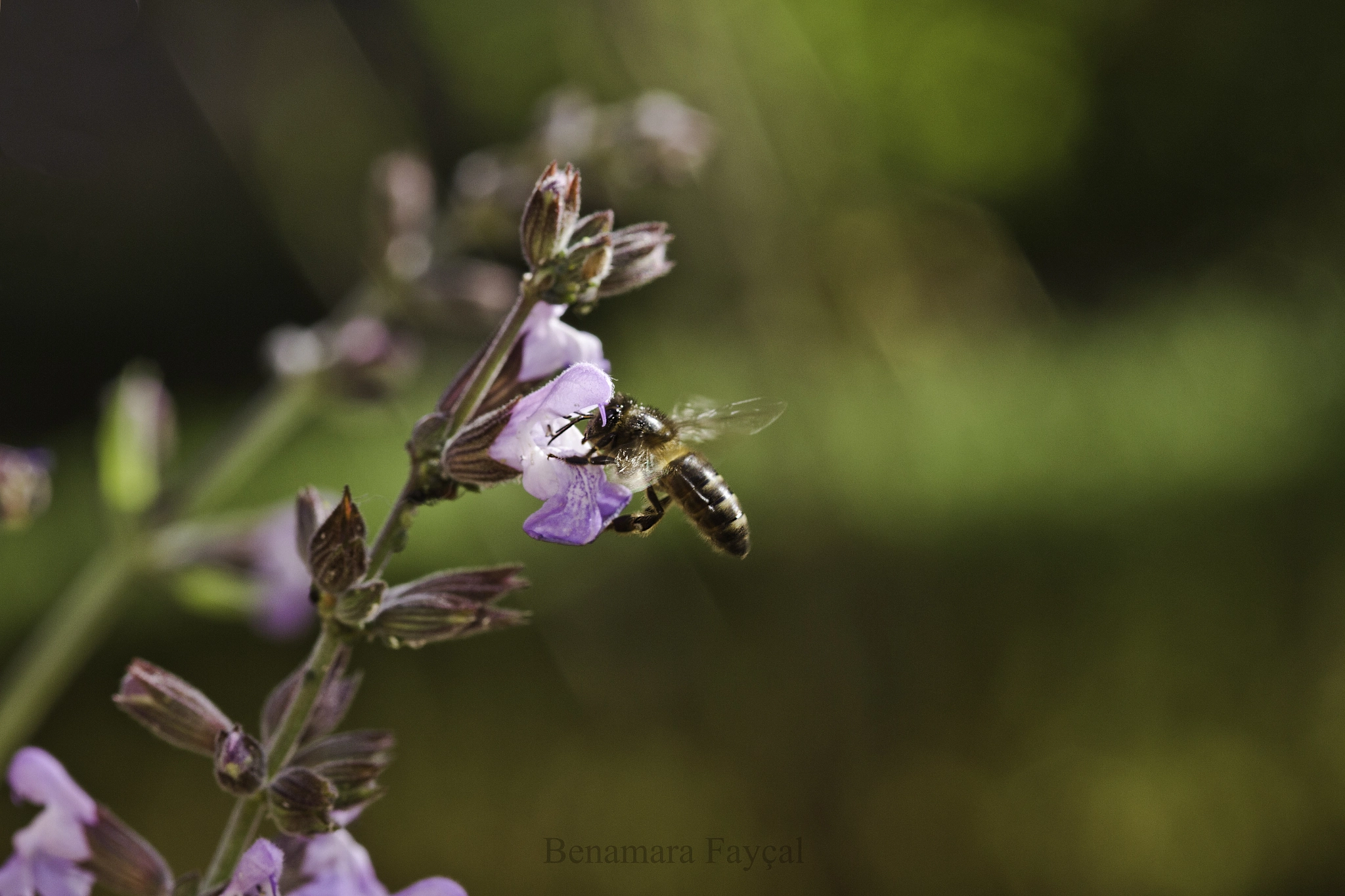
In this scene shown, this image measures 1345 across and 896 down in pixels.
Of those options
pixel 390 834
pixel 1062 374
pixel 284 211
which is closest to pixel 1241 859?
pixel 1062 374

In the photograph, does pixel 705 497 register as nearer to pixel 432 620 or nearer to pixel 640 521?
pixel 640 521

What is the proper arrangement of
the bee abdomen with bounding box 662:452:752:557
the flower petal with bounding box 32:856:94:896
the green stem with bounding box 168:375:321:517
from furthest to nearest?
the green stem with bounding box 168:375:321:517 < the bee abdomen with bounding box 662:452:752:557 < the flower petal with bounding box 32:856:94:896

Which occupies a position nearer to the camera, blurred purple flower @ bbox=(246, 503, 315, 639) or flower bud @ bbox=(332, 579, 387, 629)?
flower bud @ bbox=(332, 579, 387, 629)

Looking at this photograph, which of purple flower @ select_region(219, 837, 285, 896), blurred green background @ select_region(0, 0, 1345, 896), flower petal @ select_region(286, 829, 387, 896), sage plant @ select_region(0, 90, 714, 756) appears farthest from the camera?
blurred green background @ select_region(0, 0, 1345, 896)

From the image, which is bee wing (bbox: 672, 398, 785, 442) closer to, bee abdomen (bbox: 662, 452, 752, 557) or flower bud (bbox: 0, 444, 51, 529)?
bee abdomen (bbox: 662, 452, 752, 557)

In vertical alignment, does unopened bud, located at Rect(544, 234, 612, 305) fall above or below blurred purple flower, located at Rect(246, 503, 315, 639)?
below

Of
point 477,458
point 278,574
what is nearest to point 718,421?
point 477,458

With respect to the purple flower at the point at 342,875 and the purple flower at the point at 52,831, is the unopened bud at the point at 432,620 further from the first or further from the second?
the purple flower at the point at 52,831

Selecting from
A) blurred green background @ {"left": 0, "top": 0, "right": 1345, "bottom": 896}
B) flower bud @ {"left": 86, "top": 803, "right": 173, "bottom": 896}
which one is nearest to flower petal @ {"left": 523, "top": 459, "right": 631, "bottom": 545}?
flower bud @ {"left": 86, "top": 803, "right": 173, "bottom": 896}
